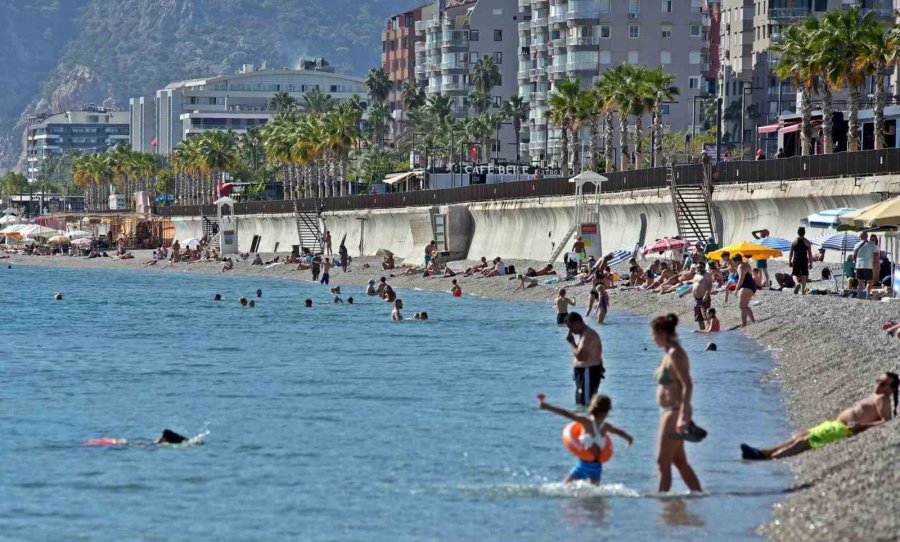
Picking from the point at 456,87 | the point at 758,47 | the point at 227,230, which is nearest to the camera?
the point at 227,230

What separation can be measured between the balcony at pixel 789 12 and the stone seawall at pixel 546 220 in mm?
46836

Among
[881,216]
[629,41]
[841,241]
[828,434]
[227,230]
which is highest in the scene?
[629,41]

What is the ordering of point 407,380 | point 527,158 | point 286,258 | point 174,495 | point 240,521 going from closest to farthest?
point 240,521, point 174,495, point 407,380, point 286,258, point 527,158

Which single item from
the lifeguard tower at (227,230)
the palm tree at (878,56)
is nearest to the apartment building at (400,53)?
the lifeguard tower at (227,230)

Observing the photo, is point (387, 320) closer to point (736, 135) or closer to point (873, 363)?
point (873, 363)

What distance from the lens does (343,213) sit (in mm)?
93938

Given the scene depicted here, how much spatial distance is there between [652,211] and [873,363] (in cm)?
3402

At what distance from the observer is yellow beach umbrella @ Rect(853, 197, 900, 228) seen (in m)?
31.6

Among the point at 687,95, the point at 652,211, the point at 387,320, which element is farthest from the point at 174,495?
the point at 687,95

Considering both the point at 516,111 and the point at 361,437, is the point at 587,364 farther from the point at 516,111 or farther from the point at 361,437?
the point at 516,111

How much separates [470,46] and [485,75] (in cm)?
790

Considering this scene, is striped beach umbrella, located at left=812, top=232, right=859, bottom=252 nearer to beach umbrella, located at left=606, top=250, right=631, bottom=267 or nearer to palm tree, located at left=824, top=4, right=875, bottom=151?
palm tree, located at left=824, top=4, right=875, bottom=151

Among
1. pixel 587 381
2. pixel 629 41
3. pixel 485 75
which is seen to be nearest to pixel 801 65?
pixel 587 381

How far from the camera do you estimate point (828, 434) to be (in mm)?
19219
